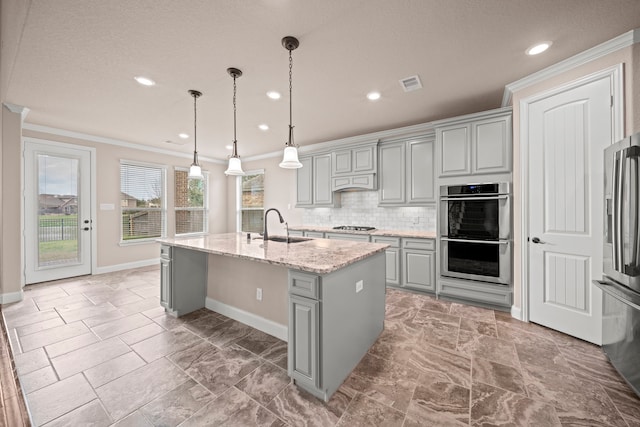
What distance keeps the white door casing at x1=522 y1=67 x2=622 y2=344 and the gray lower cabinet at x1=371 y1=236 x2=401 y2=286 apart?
4.94ft

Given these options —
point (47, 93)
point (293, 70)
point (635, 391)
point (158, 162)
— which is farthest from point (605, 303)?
point (158, 162)

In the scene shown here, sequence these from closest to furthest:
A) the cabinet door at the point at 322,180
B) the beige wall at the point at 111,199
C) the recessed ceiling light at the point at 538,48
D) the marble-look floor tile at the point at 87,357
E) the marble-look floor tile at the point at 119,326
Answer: the marble-look floor tile at the point at 87,357 → the recessed ceiling light at the point at 538,48 → the marble-look floor tile at the point at 119,326 → the beige wall at the point at 111,199 → the cabinet door at the point at 322,180

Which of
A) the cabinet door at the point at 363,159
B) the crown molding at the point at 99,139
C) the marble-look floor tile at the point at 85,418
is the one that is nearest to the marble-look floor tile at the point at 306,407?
the marble-look floor tile at the point at 85,418

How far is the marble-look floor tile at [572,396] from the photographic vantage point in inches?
59.9

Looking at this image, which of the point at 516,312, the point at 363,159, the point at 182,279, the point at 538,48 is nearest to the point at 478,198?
the point at 516,312

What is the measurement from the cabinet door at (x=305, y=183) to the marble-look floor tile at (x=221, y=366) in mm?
3317

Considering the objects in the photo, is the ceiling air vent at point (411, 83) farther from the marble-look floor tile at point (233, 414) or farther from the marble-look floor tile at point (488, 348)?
the marble-look floor tile at point (233, 414)

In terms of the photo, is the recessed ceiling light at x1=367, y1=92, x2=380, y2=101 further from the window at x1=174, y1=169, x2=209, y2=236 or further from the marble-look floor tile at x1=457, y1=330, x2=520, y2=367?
the window at x1=174, y1=169, x2=209, y2=236

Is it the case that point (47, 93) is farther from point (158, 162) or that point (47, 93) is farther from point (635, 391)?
point (635, 391)

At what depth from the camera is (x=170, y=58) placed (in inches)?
90.3

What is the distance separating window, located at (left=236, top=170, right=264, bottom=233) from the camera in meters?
6.55

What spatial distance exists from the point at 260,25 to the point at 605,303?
344 cm

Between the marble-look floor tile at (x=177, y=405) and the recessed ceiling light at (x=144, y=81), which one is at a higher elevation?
the recessed ceiling light at (x=144, y=81)

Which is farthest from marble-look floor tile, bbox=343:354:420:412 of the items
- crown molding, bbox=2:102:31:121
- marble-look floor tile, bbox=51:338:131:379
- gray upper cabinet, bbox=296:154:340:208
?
crown molding, bbox=2:102:31:121
